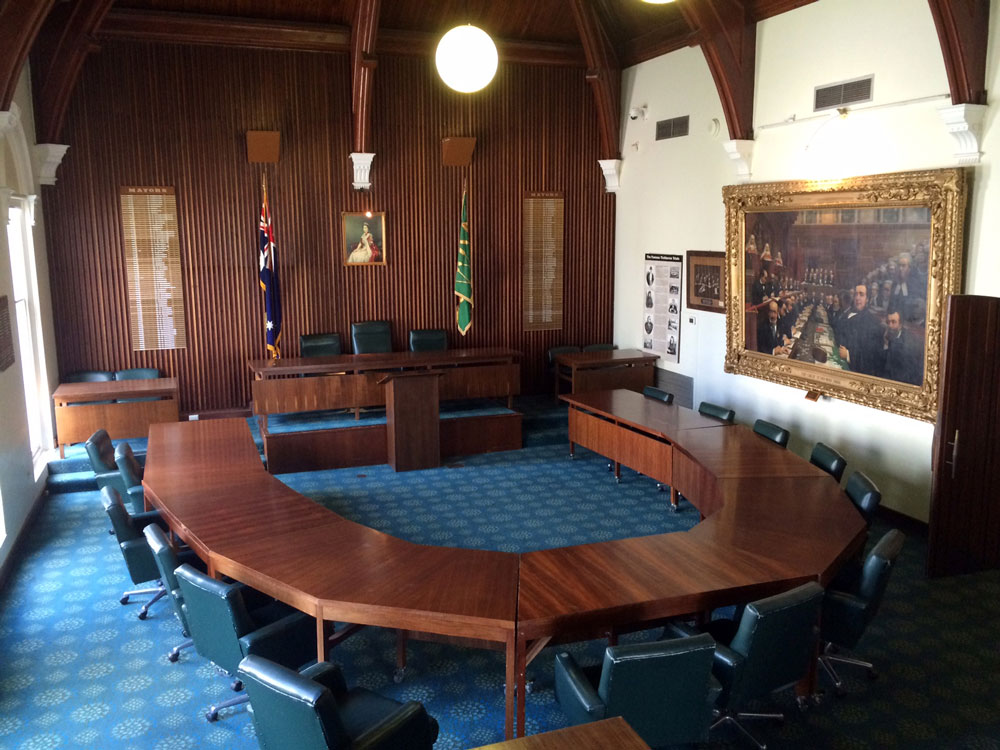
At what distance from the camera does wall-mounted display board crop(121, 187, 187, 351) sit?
980cm

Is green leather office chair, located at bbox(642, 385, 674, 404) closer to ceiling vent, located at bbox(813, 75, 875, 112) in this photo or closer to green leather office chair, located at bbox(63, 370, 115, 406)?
ceiling vent, located at bbox(813, 75, 875, 112)

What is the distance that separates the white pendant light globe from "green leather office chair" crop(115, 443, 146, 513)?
417cm

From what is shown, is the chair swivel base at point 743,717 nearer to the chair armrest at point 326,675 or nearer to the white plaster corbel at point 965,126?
the chair armrest at point 326,675

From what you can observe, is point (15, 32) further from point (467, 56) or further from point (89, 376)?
point (89, 376)

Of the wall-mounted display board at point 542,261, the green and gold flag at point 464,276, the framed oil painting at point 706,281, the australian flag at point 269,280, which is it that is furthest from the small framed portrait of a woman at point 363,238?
the framed oil painting at point 706,281

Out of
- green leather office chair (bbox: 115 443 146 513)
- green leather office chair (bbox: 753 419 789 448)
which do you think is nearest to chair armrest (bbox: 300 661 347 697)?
green leather office chair (bbox: 115 443 146 513)

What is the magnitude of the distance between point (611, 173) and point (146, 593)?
27.5 ft

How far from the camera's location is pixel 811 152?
26.2ft

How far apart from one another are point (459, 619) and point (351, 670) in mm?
1330

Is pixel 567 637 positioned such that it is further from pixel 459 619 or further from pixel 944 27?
pixel 944 27

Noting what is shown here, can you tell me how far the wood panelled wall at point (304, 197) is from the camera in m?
9.62

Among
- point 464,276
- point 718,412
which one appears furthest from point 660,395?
point 464,276

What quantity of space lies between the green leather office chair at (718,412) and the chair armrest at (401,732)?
5218mm

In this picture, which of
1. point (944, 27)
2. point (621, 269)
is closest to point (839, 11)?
point (944, 27)
